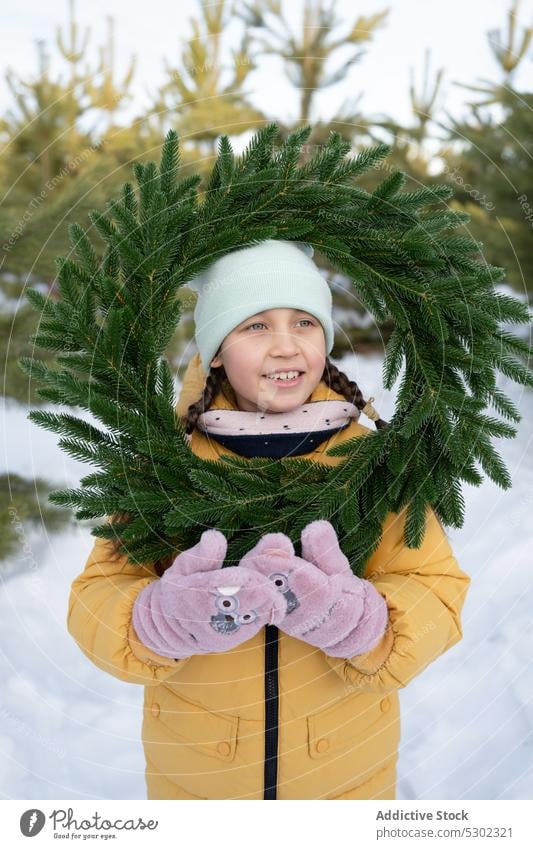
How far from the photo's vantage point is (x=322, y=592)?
61.4 inches

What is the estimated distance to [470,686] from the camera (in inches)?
118

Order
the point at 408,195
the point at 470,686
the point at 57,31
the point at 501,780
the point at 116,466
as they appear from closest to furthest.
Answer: the point at 116,466 → the point at 408,195 → the point at 501,780 → the point at 470,686 → the point at 57,31

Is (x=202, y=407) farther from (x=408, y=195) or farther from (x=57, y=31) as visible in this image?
(x=57, y=31)

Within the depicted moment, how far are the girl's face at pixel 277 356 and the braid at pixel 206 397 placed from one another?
131mm

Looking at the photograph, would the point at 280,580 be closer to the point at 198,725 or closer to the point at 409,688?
the point at 198,725

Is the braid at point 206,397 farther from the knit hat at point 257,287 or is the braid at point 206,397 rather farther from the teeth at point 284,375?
the teeth at point 284,375

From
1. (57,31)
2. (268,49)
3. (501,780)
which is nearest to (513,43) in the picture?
(268,49)

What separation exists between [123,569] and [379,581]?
20.7 inches

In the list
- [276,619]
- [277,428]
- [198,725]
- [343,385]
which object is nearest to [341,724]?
[198,725]

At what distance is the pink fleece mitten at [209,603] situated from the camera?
1.54 m

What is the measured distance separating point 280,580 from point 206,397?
1.81 feet

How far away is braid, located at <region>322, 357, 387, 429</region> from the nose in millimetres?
214

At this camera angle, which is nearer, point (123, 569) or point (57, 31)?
point (123, 569)

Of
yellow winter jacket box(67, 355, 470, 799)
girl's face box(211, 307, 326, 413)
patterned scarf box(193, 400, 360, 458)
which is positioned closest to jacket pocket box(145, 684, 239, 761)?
yellow winter jacket box(67, 355, 470, 799)
